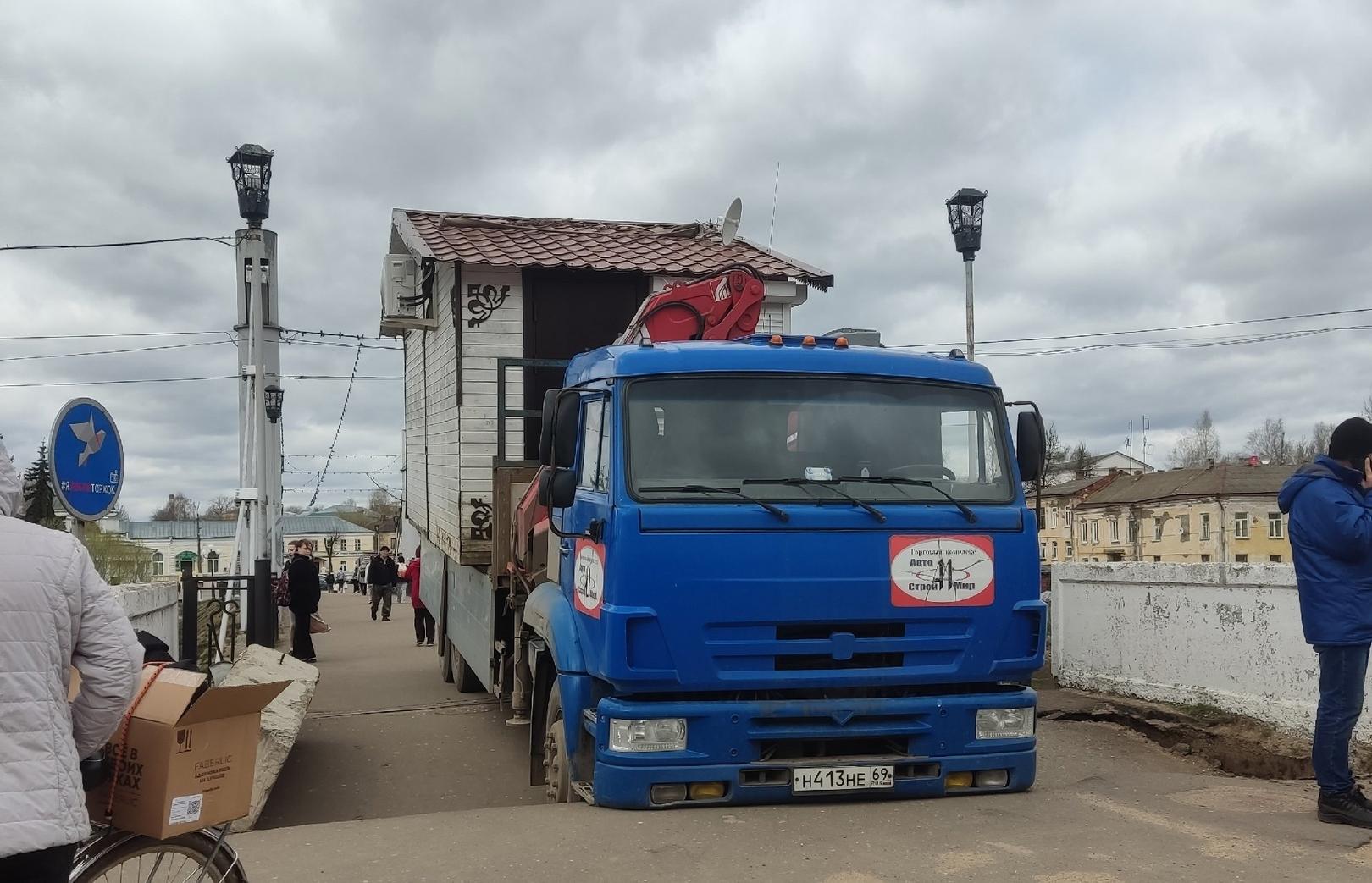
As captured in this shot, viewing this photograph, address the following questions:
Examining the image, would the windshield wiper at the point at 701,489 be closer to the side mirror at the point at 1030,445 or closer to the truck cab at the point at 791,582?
the truck cab at the point at 791,582

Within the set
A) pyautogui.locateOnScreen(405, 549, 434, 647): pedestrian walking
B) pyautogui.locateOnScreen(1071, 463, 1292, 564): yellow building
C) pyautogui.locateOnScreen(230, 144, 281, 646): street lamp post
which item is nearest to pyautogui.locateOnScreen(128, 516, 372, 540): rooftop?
pyautogui.locateOnScreen(1071, 463, 1292, 564): yellow building

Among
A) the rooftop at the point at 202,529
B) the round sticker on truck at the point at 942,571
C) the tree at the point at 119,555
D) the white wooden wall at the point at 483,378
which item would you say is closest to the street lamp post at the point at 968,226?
the white wooden wall at the point at 483,378

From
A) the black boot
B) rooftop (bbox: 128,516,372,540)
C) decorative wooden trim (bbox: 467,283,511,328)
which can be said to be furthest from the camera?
rooftop (bbox: 128,516,372,540)

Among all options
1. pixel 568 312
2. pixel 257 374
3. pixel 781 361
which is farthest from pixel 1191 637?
pixel 257 374

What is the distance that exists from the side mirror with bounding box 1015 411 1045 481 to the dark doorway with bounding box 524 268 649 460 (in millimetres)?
5091

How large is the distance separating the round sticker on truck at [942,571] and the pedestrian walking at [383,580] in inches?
799

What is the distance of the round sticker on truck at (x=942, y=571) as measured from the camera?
548cm

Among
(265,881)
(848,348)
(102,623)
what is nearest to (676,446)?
(848,348)

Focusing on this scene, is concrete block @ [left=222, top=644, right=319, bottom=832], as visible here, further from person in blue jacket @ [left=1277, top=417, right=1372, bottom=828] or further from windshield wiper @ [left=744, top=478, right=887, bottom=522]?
person in blue jacket @ [left=1277, top=417, right=1372, bottom=828]

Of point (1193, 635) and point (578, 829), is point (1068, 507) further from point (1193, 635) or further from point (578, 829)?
point (578, 829)

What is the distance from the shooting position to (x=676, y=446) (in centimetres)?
558

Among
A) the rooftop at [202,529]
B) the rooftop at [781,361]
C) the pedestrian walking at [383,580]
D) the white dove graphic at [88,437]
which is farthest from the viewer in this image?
the rooftop at [202,529]

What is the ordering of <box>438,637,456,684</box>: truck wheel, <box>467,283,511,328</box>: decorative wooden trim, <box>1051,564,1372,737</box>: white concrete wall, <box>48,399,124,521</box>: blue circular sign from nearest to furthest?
<box>48,399,124,521</box>: blue circular sign < <box>1051,564,1372,737</box>: white concrete wall < <box>467,283,511,328</box>: decorative wooden trim < <box>438,637,456,684</box>: truck wheel

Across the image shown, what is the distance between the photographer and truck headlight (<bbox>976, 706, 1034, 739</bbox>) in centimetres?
564
